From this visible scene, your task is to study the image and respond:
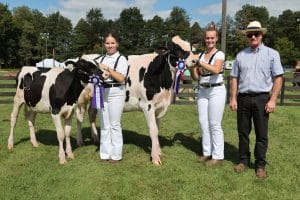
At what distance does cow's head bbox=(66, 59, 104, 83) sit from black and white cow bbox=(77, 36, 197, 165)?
96 centimetres

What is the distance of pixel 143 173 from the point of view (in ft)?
23.4

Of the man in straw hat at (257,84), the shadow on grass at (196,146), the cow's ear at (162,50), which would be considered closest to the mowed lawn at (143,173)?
the shadow on grass at (196,146)

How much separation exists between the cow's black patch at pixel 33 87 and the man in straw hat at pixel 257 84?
4.01 meters

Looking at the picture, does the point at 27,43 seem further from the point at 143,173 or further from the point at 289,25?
the point at 143,173

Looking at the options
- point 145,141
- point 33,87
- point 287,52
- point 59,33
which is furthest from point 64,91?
point 59,33

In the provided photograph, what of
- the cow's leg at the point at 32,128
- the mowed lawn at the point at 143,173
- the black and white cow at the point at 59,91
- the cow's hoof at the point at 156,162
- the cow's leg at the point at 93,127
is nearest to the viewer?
the mowed lawn at the point at 143,173

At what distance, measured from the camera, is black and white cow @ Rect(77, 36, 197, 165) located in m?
7.79

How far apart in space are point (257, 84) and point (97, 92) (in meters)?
2.84

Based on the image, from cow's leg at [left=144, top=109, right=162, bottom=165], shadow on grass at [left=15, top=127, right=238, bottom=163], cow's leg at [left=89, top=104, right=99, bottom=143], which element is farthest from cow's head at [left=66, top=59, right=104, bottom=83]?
cow's leg at [left=89, top=104, right=99, bottom=143]

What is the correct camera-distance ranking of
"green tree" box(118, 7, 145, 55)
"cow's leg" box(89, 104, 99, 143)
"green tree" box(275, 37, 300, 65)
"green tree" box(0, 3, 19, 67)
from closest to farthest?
"cow's leg" box(89, 104, 99, 143) → "green tree" box(275, 37, 300, 65) → "green tree" box(0, 3, 19, 67) → "green tree" box(118, 7, 145, 55)

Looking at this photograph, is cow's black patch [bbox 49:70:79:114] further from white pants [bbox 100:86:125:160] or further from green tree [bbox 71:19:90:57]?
green tree [bbox 71:19:90:57]

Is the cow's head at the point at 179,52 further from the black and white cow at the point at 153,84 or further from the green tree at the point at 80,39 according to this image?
the green tree at the point at 80,39

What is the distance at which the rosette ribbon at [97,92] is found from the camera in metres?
7.23

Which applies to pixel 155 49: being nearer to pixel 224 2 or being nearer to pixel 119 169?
pixel 119 169
